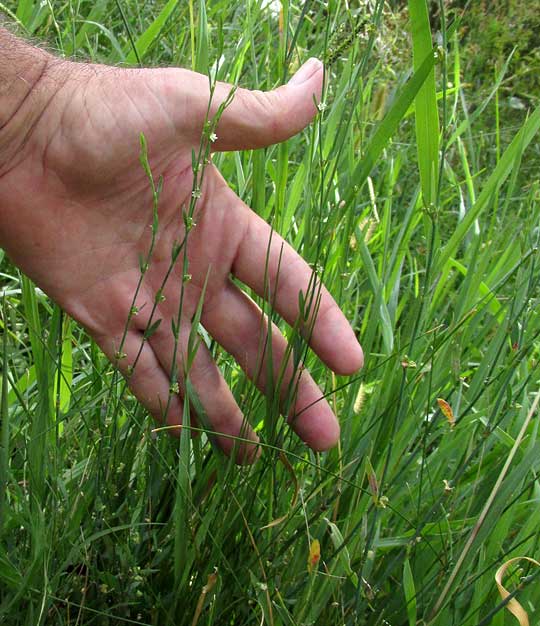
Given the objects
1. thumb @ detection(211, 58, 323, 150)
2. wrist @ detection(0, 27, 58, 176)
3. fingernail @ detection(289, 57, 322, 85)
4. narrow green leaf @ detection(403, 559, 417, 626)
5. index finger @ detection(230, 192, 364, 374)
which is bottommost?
narrow green leaf @ detection(403, 559, 417, 626)

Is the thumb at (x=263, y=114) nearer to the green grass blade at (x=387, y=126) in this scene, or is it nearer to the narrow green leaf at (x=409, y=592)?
the green grass blade at (x=387, y=126)

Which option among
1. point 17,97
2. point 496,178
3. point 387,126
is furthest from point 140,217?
point 496,178

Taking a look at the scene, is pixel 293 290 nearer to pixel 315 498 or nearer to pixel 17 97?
pixel 315 498

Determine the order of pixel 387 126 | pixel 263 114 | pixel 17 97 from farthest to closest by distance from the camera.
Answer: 1. pixel 17 97
2. pixel 263 114
3. pixel 387 126

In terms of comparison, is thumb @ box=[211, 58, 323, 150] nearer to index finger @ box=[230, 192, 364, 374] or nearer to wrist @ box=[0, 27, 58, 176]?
index finger @ box=[230, 192, 364, 374]

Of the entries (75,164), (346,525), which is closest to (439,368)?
(346,525)

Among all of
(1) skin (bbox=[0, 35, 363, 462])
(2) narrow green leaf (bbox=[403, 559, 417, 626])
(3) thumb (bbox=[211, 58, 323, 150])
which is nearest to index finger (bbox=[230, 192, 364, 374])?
(1) skin (bbox=[0, 35, 363, 462])

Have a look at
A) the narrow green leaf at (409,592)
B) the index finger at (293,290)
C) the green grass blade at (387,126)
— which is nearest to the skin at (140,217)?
the index finger at (293,290)
